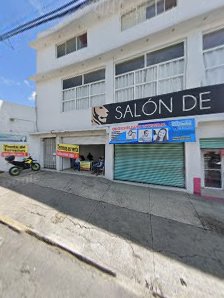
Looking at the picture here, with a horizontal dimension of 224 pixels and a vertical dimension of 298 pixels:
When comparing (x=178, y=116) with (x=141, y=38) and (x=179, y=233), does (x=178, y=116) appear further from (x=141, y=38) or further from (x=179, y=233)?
(x=179, y=233)

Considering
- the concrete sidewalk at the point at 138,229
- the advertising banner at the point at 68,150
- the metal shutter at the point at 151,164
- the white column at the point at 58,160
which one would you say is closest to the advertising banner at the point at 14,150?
the white column at the point at 58,160

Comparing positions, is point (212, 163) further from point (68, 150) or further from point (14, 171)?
point (14, 171)

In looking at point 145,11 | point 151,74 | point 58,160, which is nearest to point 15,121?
point 58,160

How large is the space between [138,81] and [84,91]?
10.5 feet

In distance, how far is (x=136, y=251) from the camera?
11.1 ft

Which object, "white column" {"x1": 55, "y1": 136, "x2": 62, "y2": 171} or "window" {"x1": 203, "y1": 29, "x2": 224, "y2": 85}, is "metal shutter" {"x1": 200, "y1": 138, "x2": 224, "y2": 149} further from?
"white column" {"x1": 55, "y1": 136, "x2": 62, "y2": 171}

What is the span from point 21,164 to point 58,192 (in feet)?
14.3

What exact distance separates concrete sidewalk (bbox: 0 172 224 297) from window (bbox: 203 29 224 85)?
468 cm

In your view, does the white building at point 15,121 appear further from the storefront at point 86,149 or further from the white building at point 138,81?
the white building at point 138,81

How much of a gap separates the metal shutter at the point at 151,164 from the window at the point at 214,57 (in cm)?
283

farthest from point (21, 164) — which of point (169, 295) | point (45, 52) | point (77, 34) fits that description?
point (169, 295)

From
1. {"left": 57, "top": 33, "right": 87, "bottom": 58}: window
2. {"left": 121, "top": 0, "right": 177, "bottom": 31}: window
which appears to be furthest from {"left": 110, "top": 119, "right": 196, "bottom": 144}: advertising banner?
{"left": 57, "top": 33, "right": 87, "bottom": 58}: window

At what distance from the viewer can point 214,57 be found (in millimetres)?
6770

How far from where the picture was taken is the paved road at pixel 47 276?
2.46 metres
